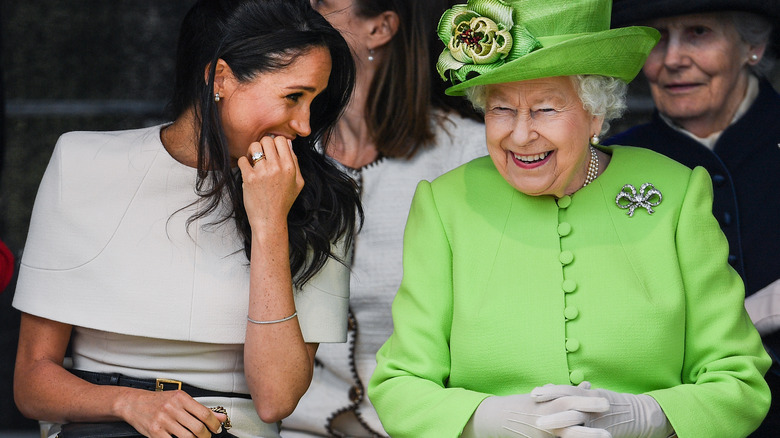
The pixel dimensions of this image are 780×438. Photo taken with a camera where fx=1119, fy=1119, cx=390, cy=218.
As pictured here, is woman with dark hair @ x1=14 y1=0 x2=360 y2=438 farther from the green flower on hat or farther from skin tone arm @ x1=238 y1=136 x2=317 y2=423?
the green flower on hat

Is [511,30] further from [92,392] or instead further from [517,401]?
[92,392]

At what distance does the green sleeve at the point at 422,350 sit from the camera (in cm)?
288

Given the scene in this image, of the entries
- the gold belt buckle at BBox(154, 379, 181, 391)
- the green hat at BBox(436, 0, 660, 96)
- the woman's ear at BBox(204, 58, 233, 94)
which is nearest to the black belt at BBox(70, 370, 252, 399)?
the gold belt buckle at BBox(154, 379, 181, 391)

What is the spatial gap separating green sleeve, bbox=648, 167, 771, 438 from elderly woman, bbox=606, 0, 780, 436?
2.33ft

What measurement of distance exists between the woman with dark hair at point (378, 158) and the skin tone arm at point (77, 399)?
998mm

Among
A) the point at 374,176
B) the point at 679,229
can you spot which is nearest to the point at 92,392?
the point at 374,176

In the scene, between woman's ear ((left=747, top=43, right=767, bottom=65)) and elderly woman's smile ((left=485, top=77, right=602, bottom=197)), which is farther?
woman's ear ((left=747, top=43, right=767, bottom=65))

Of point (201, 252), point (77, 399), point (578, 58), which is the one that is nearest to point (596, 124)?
point (578, 58)

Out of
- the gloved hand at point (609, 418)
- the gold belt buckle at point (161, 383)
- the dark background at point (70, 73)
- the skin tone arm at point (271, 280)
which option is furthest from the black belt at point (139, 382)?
the dark background at point (70, 73)

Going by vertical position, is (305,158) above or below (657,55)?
below

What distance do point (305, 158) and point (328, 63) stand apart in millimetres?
318

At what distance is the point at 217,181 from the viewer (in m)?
3.21

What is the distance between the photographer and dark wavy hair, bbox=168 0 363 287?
314cm

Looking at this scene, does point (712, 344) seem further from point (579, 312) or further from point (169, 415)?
point (169, 415)
